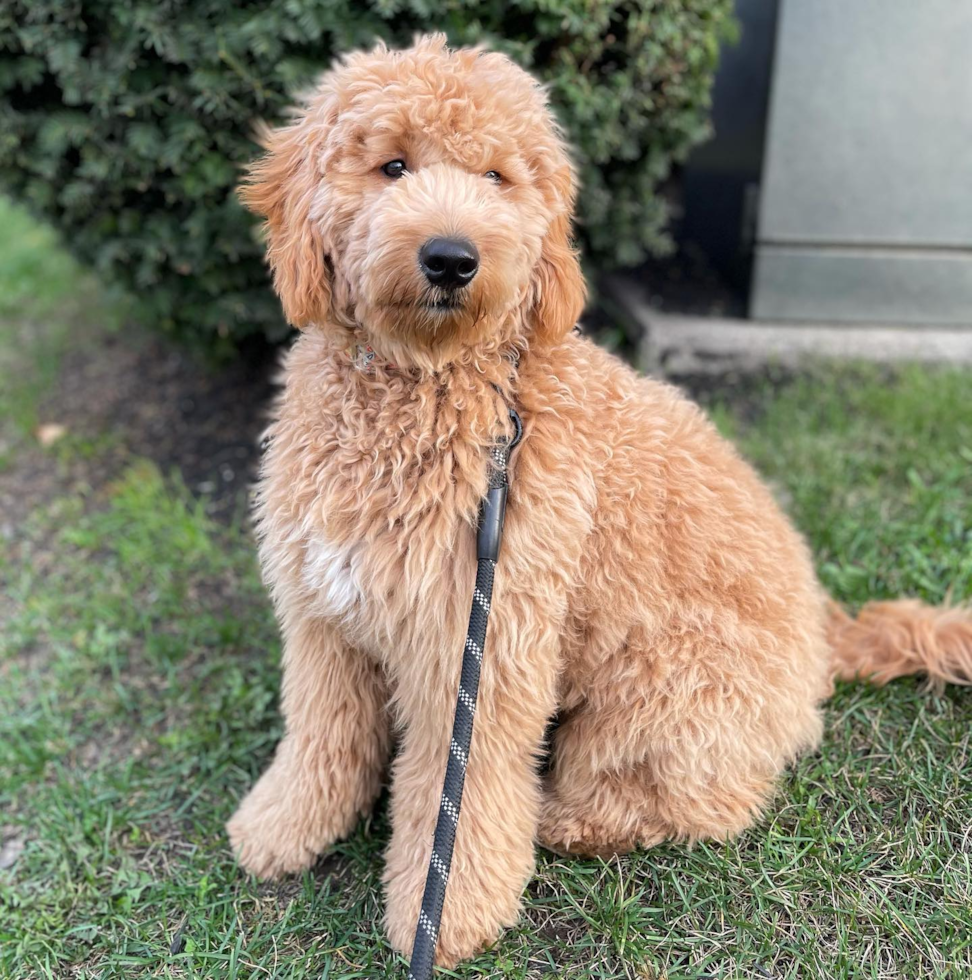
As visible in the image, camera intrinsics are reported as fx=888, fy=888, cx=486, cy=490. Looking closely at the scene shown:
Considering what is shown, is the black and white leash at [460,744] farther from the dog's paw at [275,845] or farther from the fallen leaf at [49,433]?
the fallen leaf at [49,433]

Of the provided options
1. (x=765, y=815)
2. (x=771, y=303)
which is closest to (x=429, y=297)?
(x=765, y=815)

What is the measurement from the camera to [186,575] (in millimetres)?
3549

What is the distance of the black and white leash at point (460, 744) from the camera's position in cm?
187

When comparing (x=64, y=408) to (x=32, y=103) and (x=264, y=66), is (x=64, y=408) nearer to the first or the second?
(x=32, y=103)

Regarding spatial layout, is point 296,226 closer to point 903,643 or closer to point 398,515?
point 398,515

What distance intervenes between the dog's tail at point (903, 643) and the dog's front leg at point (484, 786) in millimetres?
1102

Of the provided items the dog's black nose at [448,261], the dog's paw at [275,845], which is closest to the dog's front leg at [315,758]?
the dog's paw at [275,845]

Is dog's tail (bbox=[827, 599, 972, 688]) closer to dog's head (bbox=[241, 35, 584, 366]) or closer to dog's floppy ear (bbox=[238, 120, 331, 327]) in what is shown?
dog's head (bbox=[241, 35, 584, 366])

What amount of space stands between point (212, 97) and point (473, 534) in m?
2.13

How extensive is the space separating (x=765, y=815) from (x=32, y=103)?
371cm

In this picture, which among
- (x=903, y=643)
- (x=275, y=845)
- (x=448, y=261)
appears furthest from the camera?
(x=903, y=643)

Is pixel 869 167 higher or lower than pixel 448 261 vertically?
lower

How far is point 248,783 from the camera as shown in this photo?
2695mm

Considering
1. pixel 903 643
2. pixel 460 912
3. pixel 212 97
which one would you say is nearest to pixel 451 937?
pixel 460 912
